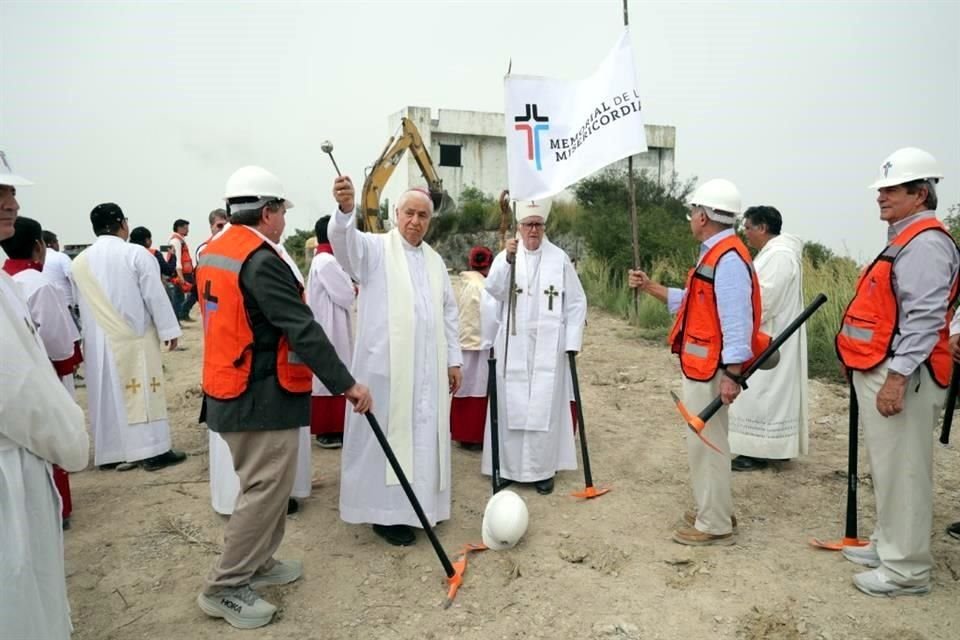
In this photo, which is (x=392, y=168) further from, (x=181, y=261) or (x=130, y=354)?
(x=181, y=261)

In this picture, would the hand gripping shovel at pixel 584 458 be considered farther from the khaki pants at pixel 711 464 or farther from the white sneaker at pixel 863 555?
the white sneaker at pixel 863 555

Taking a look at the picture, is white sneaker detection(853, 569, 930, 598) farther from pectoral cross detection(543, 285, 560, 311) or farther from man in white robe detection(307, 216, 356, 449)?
man in white robe detection(307, 216, 356, 449)

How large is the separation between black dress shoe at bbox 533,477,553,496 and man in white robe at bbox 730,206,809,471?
1617 mm

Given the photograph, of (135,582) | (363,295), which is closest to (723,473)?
(363,295)

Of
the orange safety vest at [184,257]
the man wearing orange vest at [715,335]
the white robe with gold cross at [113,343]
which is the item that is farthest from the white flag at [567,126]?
the orange safety vest at [184,257]

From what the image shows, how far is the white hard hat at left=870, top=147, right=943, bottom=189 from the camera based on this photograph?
3.29 m

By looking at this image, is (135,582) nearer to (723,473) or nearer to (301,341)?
(301,341)

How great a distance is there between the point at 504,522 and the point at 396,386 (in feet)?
3.33

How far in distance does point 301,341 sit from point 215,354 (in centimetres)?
45

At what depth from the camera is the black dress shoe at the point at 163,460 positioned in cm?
539

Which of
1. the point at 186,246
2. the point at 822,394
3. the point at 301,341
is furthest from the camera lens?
the point at 186,246

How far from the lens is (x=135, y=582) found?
3.64m

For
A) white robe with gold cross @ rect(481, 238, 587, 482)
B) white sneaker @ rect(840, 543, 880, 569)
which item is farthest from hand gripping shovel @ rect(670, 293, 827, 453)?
white robe with gold cross @ rect(481, 238, 587, 482)

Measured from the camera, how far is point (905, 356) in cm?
319
